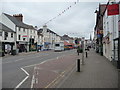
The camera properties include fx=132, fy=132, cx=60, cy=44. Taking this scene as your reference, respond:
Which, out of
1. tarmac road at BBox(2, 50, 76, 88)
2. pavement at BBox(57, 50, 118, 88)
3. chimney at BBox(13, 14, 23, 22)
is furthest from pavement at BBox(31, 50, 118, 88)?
chimney at BBox(13, 14, 23, 22)

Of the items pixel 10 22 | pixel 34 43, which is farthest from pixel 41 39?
pixel 10 22

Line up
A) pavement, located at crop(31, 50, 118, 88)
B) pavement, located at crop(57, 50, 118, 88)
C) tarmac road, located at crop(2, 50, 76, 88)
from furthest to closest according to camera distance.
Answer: tarmac road, located at crop(2, 50, 76, 88) → pavement, located at crop(31, 50, 118, 88) → pavement, located at crop(57, 50, 118, 88)

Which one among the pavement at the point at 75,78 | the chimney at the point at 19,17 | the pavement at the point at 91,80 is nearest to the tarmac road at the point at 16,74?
the pavement at the point at 75,78

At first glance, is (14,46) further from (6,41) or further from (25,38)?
(25,38)

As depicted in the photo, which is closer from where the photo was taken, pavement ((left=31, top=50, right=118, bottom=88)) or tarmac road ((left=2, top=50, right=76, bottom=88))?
pavement ((left=31, top=50, right=118, bottom=88))

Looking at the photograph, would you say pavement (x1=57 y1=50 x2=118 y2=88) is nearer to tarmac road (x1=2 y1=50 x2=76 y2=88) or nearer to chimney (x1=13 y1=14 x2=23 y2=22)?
tarmac road (x1=2 y1=50 x2=76 y2=88)

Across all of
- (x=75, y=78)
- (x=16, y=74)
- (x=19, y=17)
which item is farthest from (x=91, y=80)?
(x=19, y=17)

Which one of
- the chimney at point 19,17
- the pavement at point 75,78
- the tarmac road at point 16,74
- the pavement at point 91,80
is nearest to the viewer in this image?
the pavement at point 91,80

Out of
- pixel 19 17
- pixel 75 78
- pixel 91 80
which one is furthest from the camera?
pixel 19 17

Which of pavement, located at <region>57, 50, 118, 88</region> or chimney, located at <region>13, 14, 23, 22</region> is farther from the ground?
chimney, located at <region>13, 14, 23, 22</region>

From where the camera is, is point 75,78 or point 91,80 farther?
point 75,78

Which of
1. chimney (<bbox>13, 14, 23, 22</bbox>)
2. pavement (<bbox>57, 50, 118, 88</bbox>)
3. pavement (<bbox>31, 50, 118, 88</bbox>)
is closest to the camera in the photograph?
pavement (<bbox>57, 50, 118, 88</bbox>)

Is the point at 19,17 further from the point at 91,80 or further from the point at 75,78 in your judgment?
the point at 91,80

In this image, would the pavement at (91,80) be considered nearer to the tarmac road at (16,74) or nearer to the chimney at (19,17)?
the tarmac road at (16,74)
